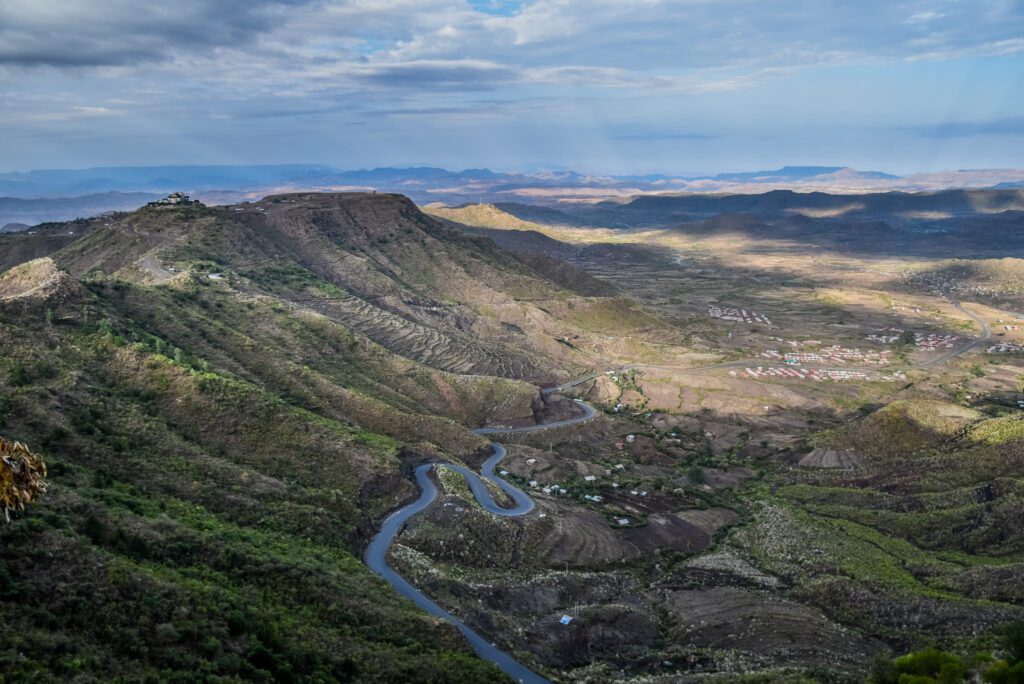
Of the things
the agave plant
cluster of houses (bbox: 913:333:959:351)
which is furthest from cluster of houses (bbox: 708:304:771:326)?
the agave plant

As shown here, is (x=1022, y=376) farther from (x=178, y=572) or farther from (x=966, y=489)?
(x=178, y=572)

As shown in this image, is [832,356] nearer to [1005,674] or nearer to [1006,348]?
[1006,348]

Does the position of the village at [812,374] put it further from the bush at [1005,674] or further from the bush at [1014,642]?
the bush at [1005,674]

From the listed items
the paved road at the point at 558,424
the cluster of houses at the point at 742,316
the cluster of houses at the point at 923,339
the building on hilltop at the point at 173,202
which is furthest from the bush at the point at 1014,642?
the building on hilltop at the point at 173,202

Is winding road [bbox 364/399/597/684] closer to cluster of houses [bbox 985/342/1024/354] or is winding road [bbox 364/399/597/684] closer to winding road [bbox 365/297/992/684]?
winding road [bbox 365/297/992/684]

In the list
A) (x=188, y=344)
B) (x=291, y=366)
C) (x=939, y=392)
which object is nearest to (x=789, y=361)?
(x=939, y=392)

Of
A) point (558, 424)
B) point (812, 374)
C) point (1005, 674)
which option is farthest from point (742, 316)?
point (1005, 674)
